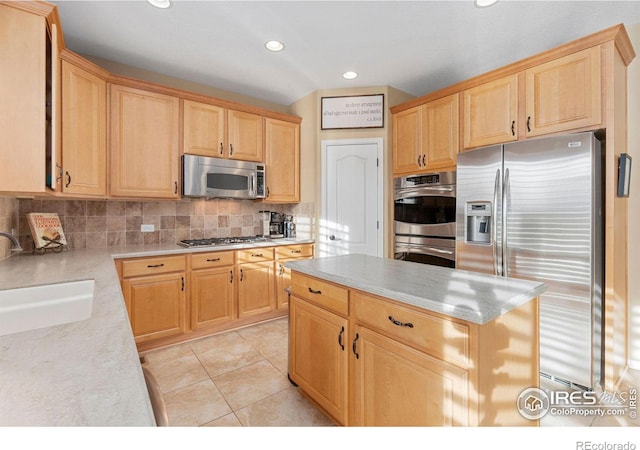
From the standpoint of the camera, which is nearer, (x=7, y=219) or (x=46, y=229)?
(x=7, y=219)

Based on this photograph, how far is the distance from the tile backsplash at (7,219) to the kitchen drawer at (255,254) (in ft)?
5.57

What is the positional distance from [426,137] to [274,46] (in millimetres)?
1701

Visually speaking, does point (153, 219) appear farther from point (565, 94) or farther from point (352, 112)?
point (565, 94)

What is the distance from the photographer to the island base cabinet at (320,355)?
5.18 ft

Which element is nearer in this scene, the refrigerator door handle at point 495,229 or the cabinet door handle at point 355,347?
the cabinet door handle at point 355,347

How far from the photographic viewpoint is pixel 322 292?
1.70 meters

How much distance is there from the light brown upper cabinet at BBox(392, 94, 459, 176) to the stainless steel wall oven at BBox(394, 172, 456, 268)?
124 millimetres

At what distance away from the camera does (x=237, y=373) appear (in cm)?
228

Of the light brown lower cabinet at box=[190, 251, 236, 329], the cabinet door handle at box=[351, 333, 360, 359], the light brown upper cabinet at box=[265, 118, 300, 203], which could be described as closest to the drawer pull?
the cabinet door handle at box=[351, 333, 360, 359]

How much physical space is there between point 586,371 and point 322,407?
1805 mm
